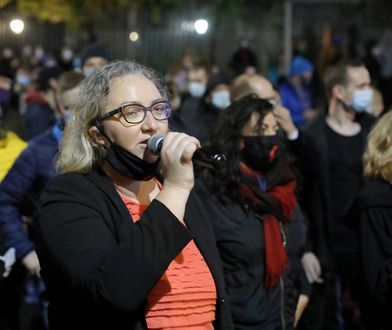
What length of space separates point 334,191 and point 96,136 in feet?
10.7

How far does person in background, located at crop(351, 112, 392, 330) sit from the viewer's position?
384 centimetres

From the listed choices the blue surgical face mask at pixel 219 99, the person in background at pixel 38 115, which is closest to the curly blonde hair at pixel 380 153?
the blue surgical face mask at pixel 219 99

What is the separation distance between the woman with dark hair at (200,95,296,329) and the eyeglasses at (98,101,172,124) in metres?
1.07

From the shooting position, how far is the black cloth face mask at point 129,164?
8.96 feet

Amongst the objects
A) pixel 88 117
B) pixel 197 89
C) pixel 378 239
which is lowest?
pixel 378 239

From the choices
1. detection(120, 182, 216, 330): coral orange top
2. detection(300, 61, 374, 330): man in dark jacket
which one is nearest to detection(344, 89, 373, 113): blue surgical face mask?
detection(300, 61, 374, 330): man in dark jacket

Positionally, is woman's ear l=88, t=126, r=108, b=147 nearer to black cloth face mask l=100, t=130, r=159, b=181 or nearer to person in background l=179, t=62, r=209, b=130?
black cloth face mask l=100, t=130, r=159, b=181

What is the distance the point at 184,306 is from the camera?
9.04 feet

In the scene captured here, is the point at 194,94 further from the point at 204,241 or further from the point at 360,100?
the point at 204,241

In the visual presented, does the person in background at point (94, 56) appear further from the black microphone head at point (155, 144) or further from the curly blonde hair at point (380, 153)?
the black microphone head at point (155, 144)

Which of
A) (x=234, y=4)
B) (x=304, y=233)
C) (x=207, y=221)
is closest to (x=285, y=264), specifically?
(x=304, y=233)

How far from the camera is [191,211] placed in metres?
3.04

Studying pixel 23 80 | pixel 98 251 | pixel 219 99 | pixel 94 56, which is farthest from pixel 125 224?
pixel 23 80

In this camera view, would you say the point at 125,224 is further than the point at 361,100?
No
